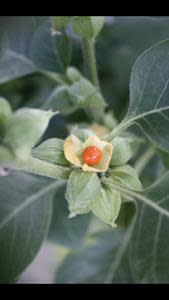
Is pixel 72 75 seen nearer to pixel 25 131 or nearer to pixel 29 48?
pixel 29 48

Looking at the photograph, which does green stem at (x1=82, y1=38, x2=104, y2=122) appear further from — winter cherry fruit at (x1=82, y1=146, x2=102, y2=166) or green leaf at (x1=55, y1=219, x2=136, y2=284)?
green leaf at (x1=55, y1=219, x2=136, y2=284)

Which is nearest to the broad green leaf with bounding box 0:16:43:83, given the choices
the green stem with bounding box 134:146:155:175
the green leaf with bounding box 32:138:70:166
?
the green stem with bounding box 134:146:155:175

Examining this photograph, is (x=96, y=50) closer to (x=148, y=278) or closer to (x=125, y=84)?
(x=125, y=84)

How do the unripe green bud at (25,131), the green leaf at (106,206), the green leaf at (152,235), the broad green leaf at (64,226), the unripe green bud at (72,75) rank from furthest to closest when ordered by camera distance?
the broad green leaf at (64,226) < the unripe green bud at (72,75) < the green leaf at (152,235) < the green leaf at (106,206) < the unripe green bud at (25,131)

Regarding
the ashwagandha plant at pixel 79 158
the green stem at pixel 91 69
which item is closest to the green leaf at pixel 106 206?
the ashwagandha plant at pixel 79 158

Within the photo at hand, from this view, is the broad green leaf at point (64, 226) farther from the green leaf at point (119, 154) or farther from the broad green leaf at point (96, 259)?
the green leaf at point (119, 154)

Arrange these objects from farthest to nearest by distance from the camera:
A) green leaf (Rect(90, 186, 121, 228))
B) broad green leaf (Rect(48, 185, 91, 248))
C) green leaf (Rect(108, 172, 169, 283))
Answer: broad green leaf (Rect(48, 185, 91, 248)) → green leaf (Rect(108, 172, 169, 283)) → green leaf (Rect(90, 186, 121, 228))

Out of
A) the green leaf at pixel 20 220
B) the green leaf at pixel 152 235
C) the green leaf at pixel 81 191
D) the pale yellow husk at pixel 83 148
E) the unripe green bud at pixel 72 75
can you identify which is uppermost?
the pale yellow husk at pixel 83 148
